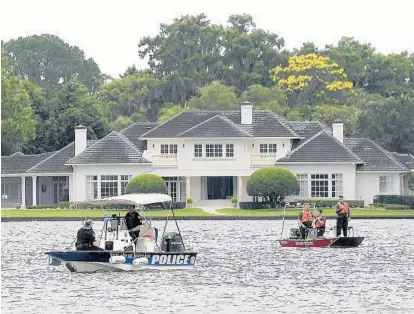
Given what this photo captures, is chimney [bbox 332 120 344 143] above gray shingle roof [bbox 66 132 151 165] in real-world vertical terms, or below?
above

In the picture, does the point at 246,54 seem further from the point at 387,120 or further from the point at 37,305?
the point at 37,305

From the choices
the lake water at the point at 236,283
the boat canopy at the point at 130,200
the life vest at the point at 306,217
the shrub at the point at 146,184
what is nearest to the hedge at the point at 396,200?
the shrub at the point at 146,184

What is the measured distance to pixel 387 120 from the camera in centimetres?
11700

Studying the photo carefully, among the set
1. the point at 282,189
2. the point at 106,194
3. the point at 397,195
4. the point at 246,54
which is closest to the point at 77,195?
the point at 106,194

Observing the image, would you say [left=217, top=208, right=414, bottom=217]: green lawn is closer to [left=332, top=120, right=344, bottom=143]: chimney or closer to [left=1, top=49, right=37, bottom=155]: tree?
[left=332, top=120, right=344, bottom=143]: chimney

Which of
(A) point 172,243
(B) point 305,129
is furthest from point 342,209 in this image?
(B) point 305,129

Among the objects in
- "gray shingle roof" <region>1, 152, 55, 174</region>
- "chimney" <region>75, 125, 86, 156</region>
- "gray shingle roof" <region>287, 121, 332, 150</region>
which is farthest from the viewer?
"gray shingle roof" <region>1, 152, 55, 174</region>

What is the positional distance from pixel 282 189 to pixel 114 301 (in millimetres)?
56587

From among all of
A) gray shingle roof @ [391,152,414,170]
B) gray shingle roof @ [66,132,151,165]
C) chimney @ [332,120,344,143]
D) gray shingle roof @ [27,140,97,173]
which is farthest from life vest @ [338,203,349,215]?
gray shingle roof @ [391,152,414,170]

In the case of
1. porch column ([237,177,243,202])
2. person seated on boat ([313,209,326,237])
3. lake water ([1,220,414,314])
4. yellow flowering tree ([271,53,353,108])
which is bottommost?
lake water ([1,220,414,314])

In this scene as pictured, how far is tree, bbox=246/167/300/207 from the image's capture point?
96938 mm

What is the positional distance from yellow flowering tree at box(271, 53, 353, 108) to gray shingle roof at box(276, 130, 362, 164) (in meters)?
45.9

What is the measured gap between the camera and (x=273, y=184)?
318ft

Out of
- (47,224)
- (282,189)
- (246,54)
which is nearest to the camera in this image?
(47,224)
